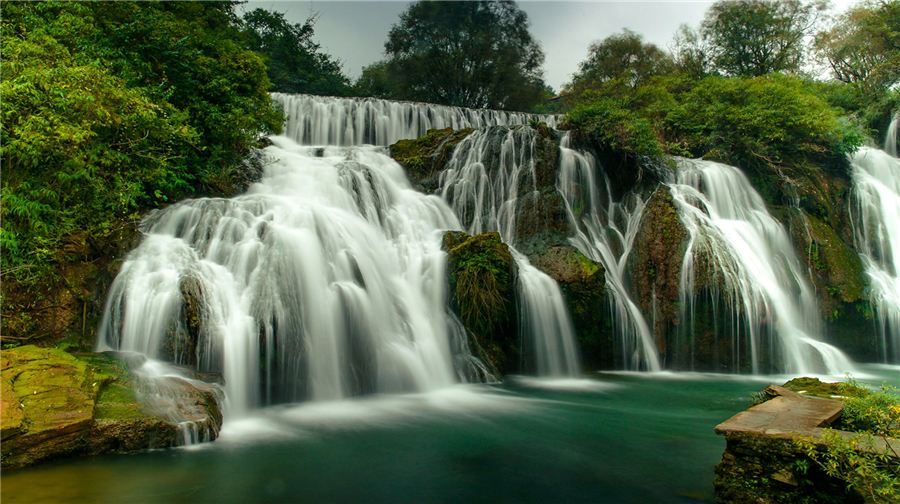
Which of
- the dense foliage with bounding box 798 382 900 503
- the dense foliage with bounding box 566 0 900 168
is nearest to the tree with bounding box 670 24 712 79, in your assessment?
the dense foliage with bounding box 566 0 900 168

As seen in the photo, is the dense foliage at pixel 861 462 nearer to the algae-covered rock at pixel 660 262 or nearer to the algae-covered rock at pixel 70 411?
the algae-covered rock at pixel 70 411

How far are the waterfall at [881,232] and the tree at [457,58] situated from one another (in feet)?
60.4

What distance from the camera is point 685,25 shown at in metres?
31.4

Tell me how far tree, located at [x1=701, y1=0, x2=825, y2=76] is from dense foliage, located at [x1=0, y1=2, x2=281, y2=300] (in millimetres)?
26224

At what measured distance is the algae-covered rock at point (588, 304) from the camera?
11.1 m

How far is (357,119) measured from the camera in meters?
20.0

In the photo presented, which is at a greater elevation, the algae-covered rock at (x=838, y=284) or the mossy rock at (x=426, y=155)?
the mossy rock at (x=426, y=155)

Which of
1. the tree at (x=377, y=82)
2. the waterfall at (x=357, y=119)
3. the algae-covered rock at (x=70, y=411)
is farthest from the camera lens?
the tree at (x=377, y=82)

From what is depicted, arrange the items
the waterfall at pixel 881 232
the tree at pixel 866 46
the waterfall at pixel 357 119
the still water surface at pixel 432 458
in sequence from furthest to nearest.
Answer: the tree at pixel 866 46 < the waterfall at pixel 357 119 < the waterfall at pixel 881 232 < the still water surface at pixel 432 458

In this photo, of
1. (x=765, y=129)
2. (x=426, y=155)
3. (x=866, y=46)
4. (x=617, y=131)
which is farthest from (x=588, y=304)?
(x=866, y=46)

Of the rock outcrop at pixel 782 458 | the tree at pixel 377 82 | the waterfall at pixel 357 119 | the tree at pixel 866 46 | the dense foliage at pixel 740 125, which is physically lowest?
the rock outcrop at pixel 782 458

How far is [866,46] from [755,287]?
2057cm

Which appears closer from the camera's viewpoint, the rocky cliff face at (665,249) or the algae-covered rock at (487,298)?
the algae-covered rock at (487,298)

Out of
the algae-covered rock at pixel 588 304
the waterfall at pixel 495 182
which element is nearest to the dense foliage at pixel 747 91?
the waterfall at pixel 495 182
